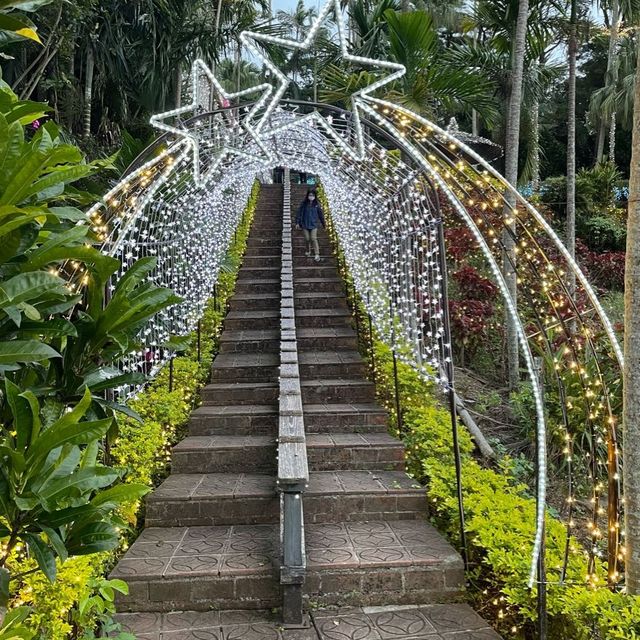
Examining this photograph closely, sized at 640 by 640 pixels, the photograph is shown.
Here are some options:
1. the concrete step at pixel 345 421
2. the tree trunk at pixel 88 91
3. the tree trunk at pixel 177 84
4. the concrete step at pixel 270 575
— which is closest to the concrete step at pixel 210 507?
the concrete step at pixel 270 575

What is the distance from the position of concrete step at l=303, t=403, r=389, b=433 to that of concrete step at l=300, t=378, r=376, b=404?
0.41 meters

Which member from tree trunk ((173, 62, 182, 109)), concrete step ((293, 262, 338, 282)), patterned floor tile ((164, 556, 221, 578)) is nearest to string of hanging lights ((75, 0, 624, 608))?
concrete step ((293, 262, 338, 282))

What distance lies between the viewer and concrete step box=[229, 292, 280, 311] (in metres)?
7.89

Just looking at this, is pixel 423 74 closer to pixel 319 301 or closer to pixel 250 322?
pixel 319 301

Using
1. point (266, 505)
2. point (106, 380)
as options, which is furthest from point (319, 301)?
point (106, 380)

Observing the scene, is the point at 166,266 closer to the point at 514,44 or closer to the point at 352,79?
the point at 352,79

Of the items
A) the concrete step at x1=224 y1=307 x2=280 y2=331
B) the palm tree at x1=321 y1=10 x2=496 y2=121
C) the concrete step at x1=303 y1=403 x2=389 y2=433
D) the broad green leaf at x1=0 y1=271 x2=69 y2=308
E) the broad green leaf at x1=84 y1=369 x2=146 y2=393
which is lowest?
the concrete step at x1=303 y1=403 x2=389 y2=433

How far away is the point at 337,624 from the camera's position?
3.00 meters

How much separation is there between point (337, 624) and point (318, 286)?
5.69m

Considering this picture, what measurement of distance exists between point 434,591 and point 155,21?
384 inches

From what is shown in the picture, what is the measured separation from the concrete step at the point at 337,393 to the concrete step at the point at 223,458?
1.05m

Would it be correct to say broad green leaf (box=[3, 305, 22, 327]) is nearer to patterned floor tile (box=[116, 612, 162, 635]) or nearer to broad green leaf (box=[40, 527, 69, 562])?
broad green leaf (box=[40, 527, 69, 562])

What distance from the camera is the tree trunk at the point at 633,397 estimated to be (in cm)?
222

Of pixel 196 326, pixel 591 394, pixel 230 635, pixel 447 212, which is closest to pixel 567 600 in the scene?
pixel 591 394
